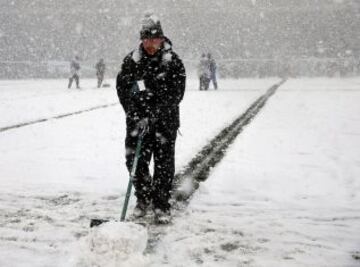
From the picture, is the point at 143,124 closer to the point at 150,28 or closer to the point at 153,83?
the point at 153,83

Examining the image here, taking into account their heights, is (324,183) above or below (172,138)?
below

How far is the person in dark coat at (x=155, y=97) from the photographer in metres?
4.44

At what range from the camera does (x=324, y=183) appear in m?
5.84

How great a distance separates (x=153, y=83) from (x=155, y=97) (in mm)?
115

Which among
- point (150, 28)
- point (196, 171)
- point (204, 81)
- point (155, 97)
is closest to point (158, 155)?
point (155, 97)

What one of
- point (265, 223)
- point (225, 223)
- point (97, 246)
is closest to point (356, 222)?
point (265, 223)

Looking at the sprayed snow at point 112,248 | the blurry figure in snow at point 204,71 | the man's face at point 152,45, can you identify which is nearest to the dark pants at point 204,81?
the blurry figure in snow at point 204,71

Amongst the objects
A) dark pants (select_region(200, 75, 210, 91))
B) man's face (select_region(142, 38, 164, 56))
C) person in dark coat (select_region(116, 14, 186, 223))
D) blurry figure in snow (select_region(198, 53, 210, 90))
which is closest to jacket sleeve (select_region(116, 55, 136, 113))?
person in dark coat (select_region(116, 14, 186, 223))

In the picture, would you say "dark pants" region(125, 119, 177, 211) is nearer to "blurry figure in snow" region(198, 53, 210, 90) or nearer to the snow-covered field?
the snow-covered field

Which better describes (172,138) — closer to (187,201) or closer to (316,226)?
(187,201)

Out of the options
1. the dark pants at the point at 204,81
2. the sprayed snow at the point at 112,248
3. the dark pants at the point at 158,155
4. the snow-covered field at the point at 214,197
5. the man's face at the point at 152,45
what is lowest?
the dark pants at the point at 204,81

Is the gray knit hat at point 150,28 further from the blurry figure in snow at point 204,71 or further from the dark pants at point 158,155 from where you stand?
the blurry figure in snow at point 204,71

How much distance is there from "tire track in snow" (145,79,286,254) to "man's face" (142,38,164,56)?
1.39 metres

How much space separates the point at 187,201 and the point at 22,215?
4.87 feet
